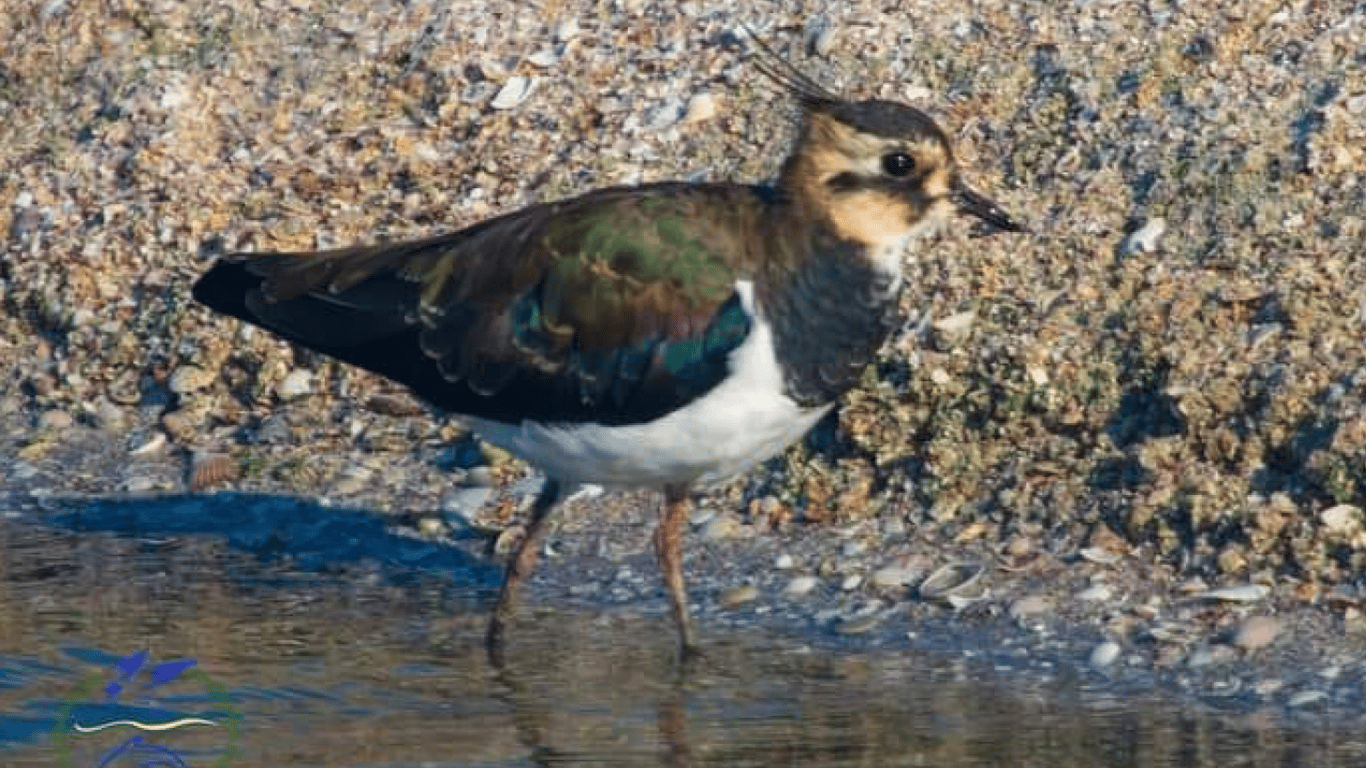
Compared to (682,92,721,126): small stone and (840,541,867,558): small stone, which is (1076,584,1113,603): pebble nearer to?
(840,541,867,558): small stone

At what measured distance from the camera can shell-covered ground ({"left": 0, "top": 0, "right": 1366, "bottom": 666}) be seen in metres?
9.66

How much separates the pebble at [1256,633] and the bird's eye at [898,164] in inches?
70.6

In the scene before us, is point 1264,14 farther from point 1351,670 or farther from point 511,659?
point 511,659

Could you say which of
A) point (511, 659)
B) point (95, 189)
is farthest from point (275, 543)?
point (95, 189)

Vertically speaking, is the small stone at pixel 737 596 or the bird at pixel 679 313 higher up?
the bird at pixel 679 313

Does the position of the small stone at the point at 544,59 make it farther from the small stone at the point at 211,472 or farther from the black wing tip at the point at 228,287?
the black wing tip at the point at 228,287

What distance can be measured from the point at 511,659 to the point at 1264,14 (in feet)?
13.7

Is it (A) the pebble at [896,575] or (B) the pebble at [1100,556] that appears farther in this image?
(A) the pebble at [896,575]

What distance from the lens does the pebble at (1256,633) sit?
880 cm

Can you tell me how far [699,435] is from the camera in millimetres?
8742

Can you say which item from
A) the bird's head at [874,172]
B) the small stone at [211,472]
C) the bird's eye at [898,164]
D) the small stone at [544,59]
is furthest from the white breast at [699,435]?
the small stone at [544,59]

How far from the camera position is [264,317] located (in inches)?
383

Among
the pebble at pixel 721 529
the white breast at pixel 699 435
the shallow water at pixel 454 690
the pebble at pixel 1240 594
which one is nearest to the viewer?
the shallow water at pixel 454 690

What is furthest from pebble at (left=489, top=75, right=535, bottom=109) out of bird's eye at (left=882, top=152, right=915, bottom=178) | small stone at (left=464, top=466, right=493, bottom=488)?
bird's eye at (left=882, top=152, right=915, bottom=178)
